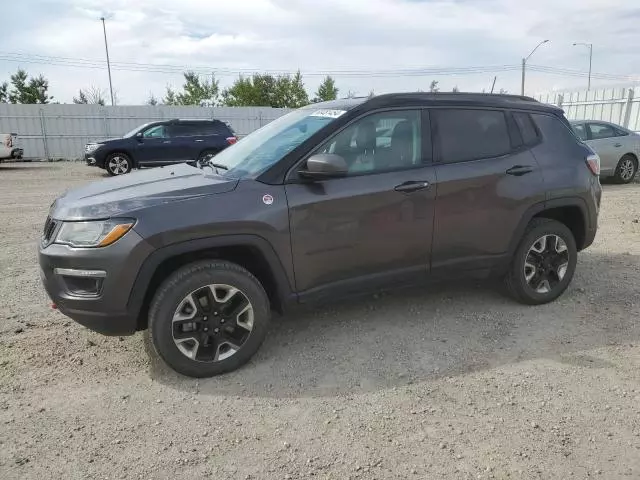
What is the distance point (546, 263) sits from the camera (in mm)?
4477

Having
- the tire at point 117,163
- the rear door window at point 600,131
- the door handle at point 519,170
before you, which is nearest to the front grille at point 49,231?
the door handle at point 519,170

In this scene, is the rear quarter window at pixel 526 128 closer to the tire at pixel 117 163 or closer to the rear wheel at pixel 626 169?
the rear wheel at pixel 626 169

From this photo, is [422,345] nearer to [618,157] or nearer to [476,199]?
[476,199]

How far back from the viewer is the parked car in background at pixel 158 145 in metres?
→ 15.6

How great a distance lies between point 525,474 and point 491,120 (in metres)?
2.79

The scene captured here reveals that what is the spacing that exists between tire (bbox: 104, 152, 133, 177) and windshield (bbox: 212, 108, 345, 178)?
40.6 feet

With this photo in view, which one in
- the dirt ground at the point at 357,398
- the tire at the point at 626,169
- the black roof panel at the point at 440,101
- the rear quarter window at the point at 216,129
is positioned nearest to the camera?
the dirt ground at the point at 357,398

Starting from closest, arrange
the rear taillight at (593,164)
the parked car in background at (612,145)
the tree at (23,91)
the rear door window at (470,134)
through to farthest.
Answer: the rear door window at (470,134) → the rear taillight at (593,164) → the parked car in background at (612,145) → the tree at (23,91)

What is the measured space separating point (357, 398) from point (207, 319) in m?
1.06

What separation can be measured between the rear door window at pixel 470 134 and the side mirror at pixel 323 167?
3.16 feet

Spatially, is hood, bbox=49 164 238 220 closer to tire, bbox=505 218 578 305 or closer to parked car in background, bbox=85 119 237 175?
tire, bbox=505 218 578 305

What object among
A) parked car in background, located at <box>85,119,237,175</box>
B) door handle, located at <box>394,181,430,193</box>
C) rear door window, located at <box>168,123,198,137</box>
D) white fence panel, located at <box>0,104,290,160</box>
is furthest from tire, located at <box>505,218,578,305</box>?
white fence panel, located at <box>0,104,290,160</box>

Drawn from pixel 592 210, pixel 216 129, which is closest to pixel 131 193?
pixel 592 210

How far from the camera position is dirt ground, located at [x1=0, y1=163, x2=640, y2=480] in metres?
2.60
